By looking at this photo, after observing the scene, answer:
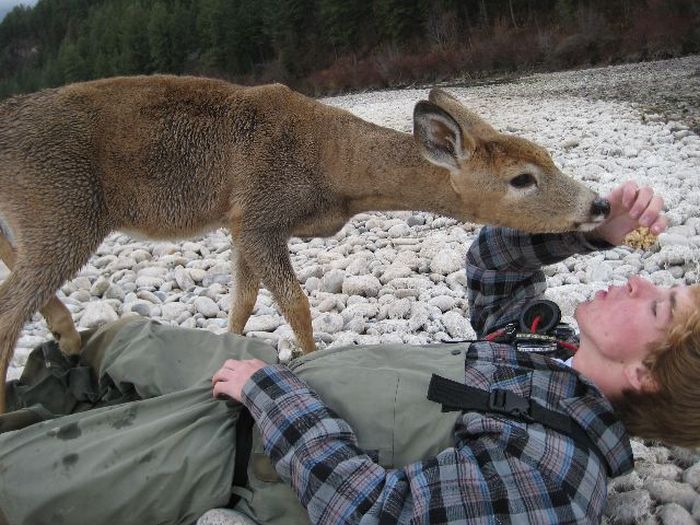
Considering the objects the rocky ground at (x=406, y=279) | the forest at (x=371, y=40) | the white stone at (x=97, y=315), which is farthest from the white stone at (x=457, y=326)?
the forest at (x=371, y=40)

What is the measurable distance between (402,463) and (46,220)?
125 inches

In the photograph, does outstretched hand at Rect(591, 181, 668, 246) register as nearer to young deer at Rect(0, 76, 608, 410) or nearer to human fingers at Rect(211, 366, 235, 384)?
young deer at Rect(0, 76, 608, 410)

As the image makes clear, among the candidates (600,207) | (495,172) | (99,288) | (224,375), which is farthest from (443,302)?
(99,288)

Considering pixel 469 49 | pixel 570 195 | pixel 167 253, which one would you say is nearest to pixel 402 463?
pixel 570 195

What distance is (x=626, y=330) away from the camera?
306 centimetres

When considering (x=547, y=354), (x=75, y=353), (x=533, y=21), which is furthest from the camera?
(x=533, y=21)

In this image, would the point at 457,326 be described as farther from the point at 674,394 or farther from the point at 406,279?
the point at 674,394

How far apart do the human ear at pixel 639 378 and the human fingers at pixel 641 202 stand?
1172 mm

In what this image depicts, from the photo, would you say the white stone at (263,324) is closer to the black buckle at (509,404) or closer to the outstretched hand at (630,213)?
the outstretched hand at (630,213)

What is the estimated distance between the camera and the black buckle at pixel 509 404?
9.37ft

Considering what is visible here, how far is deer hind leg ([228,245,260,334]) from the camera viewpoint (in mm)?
5680

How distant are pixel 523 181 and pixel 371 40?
2490 inches

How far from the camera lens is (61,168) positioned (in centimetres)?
486

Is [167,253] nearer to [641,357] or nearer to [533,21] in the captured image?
[641,357]
